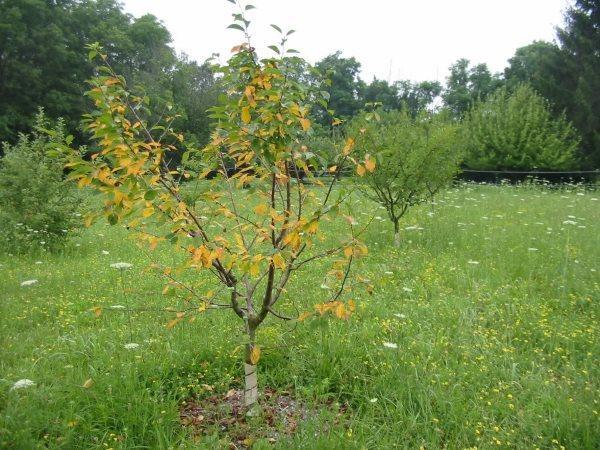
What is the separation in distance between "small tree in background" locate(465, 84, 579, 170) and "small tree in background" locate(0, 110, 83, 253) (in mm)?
16587

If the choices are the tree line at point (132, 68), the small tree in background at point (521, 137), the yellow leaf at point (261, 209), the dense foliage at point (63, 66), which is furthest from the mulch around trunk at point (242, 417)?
the dense foliage at point (63, 66)

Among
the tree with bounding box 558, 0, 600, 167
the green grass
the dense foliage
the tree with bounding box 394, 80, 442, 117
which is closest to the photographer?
the green grass

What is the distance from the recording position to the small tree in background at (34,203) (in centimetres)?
637

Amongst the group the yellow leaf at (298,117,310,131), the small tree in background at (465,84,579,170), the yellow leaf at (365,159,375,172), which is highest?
the small tree in background at (465,84,579,170)

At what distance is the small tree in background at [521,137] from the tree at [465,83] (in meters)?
22.6

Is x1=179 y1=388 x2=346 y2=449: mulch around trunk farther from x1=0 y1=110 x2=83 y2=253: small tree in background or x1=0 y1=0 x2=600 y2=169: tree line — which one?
x1=0 y1=0 x2=600 y2=169: tree line

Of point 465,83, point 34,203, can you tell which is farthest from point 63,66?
point 465,83

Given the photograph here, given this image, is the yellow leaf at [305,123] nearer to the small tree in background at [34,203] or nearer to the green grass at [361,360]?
the green grass at [361,360]

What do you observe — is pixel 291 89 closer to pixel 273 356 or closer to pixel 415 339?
pixel 273 356

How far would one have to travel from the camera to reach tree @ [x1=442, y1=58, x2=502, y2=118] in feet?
137

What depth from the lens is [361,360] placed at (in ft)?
9.92

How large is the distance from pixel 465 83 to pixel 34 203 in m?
47.0

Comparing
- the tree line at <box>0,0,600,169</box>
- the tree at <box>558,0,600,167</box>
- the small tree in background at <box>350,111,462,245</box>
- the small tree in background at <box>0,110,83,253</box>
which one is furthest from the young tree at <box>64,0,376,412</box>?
the tree at <box>558,0,600,167</box>

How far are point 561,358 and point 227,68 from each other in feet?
9.63
